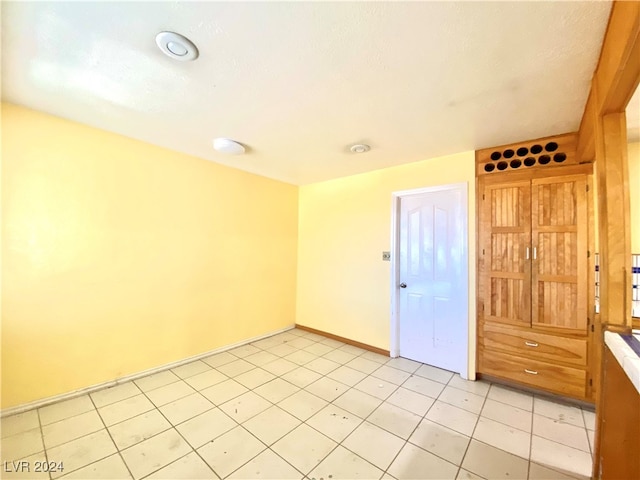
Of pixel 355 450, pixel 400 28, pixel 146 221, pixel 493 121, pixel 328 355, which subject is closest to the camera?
pixel 400 28

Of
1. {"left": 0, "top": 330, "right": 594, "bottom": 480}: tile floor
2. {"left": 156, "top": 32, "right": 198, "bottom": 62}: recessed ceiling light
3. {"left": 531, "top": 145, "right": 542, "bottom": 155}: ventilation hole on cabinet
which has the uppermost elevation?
{"left": 156, "top": 32, "right": 198, "bottom": 62}: recessed ceiling light

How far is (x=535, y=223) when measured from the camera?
2346 mm

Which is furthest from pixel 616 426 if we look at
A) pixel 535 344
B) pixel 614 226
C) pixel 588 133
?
pixel 588 133

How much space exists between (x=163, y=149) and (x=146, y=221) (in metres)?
0.80

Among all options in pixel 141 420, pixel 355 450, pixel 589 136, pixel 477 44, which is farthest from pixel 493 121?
pixel 141 420

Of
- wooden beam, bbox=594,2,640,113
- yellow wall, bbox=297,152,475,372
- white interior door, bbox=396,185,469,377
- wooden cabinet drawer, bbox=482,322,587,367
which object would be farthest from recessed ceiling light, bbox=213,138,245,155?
wooden cabinet drawer, bbox=482,322,587,367

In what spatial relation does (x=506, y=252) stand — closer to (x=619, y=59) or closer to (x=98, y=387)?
(x=619, y=59)

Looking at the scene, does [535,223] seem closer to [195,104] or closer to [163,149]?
[195,104]

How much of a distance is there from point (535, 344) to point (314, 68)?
9.69 ft

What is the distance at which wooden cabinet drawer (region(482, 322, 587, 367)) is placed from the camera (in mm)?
2154

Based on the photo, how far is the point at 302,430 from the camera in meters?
1.84

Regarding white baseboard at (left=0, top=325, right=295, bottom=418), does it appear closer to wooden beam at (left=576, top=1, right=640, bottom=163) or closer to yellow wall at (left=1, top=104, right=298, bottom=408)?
yellow wall at (left=1, top=104, right=298, bottom=408)

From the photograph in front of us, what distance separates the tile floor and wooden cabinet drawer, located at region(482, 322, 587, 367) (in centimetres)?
39

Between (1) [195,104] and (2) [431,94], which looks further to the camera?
(1) [195,104]
